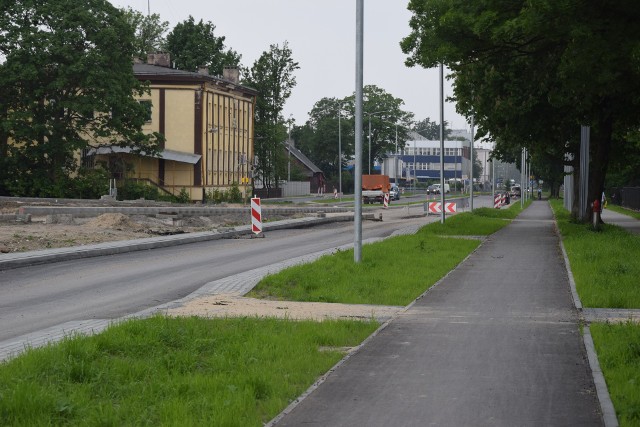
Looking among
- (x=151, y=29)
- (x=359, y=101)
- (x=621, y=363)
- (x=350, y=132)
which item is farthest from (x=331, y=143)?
(x=621, y=363)

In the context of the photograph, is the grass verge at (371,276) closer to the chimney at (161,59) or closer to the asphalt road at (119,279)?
the asphalt road at (119,279)

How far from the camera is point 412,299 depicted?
1492 cm

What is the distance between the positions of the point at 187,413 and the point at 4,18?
50429 mm

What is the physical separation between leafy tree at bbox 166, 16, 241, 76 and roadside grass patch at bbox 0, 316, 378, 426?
8555 centimetres

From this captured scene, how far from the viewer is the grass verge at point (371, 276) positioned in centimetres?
1521

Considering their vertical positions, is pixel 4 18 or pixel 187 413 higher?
pixel 4 18

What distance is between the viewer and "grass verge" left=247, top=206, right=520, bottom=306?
1521 cm

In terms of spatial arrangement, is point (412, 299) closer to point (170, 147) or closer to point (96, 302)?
point (96, 302)

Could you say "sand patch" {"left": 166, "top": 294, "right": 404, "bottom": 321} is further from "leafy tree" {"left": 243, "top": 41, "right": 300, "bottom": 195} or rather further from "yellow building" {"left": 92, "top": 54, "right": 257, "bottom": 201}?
"leafy tree" {"left": 243, "top": 41, "right": 300, "bottom": 195}

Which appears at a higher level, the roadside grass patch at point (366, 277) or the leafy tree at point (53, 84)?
the leafy tree at point (53, 84)

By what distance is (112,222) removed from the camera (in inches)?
1313

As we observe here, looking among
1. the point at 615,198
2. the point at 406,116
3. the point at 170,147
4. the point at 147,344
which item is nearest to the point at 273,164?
the point at 170,147

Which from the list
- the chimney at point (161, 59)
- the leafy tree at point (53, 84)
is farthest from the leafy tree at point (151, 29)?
the leafy tree at point (53, 84)

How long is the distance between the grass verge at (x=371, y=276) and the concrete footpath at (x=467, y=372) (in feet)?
3.03
